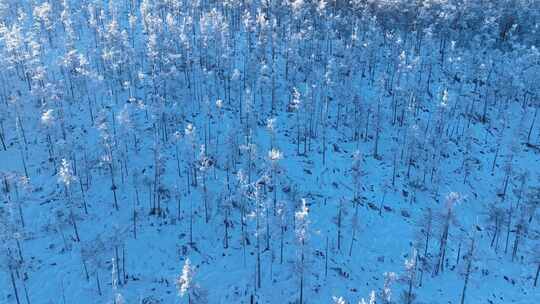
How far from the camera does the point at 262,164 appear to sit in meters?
59.3

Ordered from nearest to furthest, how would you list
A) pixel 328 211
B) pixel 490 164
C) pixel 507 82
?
pixel 328 211 < pixel 490 164 < pixel 507 82

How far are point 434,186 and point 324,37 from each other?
148 ft

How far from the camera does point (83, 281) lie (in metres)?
43.2

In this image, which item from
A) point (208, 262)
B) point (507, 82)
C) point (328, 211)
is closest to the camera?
point (208, 262)

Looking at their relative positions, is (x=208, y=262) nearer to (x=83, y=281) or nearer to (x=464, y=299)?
(x=83, y=281)

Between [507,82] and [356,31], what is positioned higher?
[356,31]

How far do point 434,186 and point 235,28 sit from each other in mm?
56201

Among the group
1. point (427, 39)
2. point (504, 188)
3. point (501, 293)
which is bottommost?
point (501, 293)

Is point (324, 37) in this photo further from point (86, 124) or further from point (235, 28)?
point (86, 124)

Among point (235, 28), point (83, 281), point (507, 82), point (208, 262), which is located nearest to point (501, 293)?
point (208, 262)

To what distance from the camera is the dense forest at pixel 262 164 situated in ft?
151

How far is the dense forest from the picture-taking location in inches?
1817

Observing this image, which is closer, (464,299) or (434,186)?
(464,299)

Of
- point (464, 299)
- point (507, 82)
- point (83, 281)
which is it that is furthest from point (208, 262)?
point (507, 82)
